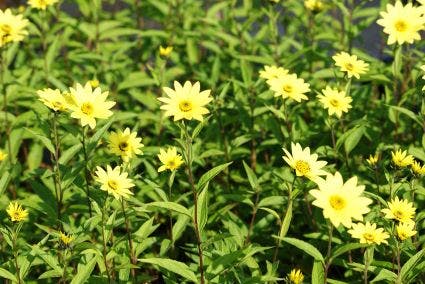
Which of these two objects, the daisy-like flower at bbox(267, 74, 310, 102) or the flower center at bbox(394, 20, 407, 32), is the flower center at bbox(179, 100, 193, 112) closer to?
the daisy-like flower at bbox(267, 74, 310, 102)

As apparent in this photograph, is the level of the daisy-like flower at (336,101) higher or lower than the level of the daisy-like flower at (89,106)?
higher

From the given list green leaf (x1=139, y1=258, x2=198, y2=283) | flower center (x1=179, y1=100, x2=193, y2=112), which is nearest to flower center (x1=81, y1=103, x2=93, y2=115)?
flower center (x1=179, y1=100, x2=193, y2=112)

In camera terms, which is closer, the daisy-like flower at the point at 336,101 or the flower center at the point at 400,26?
the daisy-like flower at the point at 336,101

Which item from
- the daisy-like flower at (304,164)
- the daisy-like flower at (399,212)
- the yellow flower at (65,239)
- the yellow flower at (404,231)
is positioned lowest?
the yellow flower at (65,239)

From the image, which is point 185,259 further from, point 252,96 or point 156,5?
point 156,5

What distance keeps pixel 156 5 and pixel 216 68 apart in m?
0.72

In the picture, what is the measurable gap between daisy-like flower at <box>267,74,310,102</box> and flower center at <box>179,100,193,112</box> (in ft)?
1.81

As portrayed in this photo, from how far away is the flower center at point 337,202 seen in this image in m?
1.80

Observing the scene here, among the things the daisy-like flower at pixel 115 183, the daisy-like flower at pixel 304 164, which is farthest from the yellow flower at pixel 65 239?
the daisy-like flower at pixel 304 164

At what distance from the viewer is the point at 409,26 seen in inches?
104

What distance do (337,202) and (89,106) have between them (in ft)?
3.24

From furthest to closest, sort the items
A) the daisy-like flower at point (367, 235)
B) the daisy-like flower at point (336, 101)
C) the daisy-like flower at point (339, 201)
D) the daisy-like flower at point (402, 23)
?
the daisy-like flower at point (402, 23) → the daisy-like flower at point (336, 101) → the daisy-like flower at point (367, 235) → the daisy-like flower at point (339, 201)

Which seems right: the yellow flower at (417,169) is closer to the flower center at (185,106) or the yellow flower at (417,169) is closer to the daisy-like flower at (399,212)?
the daisy-like flower at (399,212)

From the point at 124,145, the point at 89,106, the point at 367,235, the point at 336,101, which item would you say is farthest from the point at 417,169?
the point at 89,106
